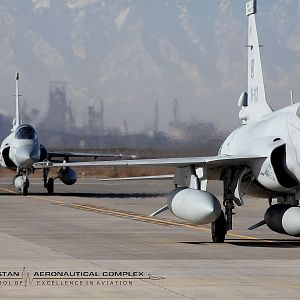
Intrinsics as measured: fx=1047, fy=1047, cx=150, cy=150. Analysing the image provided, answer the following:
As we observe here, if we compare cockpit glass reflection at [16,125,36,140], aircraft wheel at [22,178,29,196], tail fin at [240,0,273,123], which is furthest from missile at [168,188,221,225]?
aircraft wheel at [22,178,29,196]

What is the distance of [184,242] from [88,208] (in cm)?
1369

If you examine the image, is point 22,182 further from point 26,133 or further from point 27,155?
point 26,133

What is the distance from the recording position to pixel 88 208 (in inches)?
1277

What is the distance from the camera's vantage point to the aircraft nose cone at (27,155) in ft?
135

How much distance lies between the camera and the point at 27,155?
135 feet

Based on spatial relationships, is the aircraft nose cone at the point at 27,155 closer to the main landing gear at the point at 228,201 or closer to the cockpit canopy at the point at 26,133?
the cockpit canopy at the point at 26,133

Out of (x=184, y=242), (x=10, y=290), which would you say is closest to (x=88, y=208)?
(x=184, y=242)

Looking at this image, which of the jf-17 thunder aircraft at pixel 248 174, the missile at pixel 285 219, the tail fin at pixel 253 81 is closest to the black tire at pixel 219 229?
the jf-17 thunder aircraft at pixel 248 174

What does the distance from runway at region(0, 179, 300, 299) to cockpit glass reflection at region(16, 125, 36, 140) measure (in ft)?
46.1

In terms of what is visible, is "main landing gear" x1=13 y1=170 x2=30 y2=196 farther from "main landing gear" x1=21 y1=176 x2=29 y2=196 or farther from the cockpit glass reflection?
the cockpit glass reflection

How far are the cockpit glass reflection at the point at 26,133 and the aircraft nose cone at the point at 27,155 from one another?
18.2 inches

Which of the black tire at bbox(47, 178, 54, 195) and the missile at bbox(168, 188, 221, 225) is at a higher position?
the black tire at bbox(47, 178, 54, 195)

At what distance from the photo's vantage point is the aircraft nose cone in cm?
4106

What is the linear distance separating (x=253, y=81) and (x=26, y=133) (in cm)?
2022
